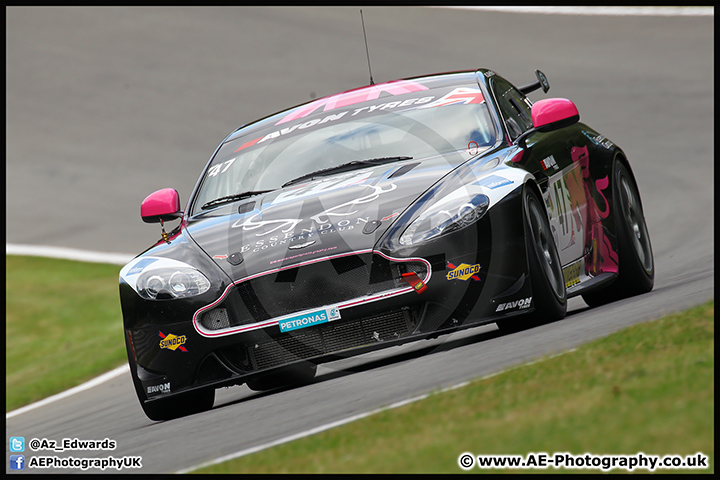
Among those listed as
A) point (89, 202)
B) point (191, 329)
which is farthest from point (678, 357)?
point (89, 202)

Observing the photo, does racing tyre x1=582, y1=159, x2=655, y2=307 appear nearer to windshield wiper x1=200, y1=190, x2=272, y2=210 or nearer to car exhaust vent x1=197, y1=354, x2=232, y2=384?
windshield wiper x1=200, y1=190, x2=272, y2=210

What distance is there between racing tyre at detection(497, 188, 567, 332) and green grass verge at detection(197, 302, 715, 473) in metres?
0.89

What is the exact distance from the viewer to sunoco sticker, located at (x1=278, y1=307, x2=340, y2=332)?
489cm

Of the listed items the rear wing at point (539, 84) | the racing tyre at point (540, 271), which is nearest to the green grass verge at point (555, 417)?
the racing tyre at point (540, 271)

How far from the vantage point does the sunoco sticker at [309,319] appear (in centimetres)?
489

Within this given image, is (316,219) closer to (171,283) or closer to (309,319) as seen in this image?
(309,319)

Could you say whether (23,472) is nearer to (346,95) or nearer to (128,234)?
(346,95)

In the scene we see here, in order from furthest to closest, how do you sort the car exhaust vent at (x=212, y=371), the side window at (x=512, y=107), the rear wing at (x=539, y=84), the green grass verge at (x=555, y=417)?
the rear wing at (x=539, y=84) → the side window at (x=512, y=107) → the car exhaust vent at (x=212, y=371) → the green grass verge at (x=555, y=417)

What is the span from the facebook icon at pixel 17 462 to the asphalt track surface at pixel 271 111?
1.10 feet

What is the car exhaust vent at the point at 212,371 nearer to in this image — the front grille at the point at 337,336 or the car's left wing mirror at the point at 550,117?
the front grille at the point at 337,336

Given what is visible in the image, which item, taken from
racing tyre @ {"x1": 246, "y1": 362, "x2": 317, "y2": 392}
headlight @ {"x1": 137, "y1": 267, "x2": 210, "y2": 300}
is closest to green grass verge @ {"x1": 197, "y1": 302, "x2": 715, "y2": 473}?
headlight @ {"x1": 137, "y1": 267, "x2": 210, "y2": 300}

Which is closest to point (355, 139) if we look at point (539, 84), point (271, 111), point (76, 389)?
point (539, 84)

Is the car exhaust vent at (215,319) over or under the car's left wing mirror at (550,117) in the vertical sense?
under

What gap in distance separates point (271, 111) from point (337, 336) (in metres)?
12.8
